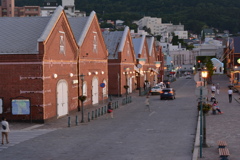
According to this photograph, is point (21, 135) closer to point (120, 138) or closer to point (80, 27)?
point (120, 138)

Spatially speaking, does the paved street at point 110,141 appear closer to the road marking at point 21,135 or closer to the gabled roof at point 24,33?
the road marking at point 21,135

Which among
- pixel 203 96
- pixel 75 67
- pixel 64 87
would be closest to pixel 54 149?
pixel 203 96

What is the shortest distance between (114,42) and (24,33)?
1204 inches

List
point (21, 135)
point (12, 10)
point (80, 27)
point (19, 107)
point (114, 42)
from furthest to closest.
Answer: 1. point (12, 10)
2. point (114, 42)
3. point (80, 27)
4. point (19, 107)
5. point (21, 135)

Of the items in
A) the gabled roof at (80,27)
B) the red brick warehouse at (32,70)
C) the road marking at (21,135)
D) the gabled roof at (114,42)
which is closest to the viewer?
the road marking at (21,135)

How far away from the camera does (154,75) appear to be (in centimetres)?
9612

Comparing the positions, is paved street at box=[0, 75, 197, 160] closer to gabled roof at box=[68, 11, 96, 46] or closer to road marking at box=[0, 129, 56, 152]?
road marking at box=[0, 129, 56, 152]

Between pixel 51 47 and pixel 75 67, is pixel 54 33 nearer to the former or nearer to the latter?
pixel 51 47

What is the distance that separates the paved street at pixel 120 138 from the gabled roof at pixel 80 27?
12112mm

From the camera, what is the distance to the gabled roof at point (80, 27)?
4295cm

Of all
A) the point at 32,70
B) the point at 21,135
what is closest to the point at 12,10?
the point at 32,70

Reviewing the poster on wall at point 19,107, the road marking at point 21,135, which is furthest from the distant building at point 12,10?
the road marking at point 21,135

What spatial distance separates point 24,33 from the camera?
34.2 m

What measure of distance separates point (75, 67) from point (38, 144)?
1907cm
